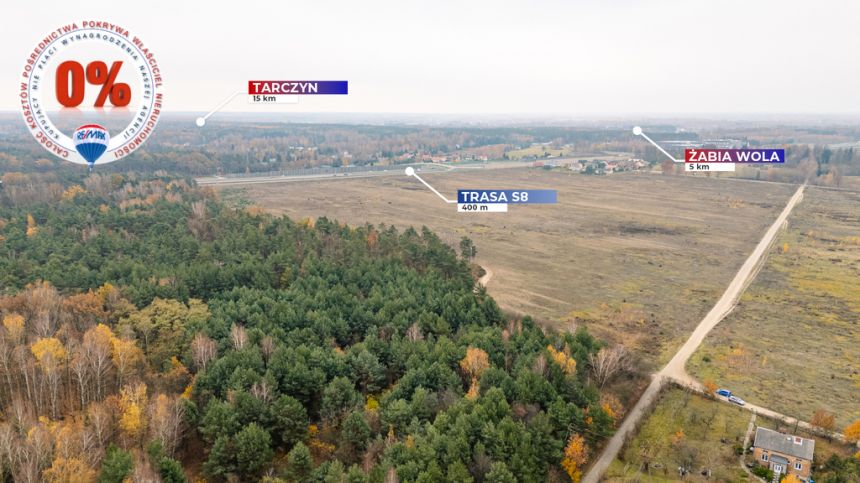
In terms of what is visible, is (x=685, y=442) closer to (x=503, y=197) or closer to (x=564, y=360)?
(x=564, y=360)

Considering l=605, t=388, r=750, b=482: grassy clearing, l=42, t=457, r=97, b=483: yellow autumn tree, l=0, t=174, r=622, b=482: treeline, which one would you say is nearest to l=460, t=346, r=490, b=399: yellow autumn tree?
l=0, t=174, r=622, b=482: treeline

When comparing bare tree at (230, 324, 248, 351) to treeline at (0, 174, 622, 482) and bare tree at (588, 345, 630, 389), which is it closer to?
treeline at (0, 174, 622, 482)

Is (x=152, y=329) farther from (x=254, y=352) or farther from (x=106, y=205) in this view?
(x=106, y=205)

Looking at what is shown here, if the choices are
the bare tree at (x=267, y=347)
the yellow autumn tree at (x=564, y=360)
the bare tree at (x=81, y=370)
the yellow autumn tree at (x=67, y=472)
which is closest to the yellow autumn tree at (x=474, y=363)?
the yellow autumn tree at (x=564, y=360)

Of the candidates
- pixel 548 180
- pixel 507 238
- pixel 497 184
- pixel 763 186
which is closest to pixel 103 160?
pixel 507 238

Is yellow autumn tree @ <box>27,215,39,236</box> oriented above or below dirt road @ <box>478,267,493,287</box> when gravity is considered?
above

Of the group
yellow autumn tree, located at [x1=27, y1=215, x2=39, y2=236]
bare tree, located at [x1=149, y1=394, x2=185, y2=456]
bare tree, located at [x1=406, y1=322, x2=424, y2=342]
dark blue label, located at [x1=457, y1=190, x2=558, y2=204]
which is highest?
dark blue label, located at [x1=457, y1=190, x2=558, y2=204]

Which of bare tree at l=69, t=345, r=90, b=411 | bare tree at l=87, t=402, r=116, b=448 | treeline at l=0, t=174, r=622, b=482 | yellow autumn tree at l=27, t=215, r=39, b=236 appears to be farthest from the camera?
yellow autumn tree at l=27, t=215, r=39, b=236
